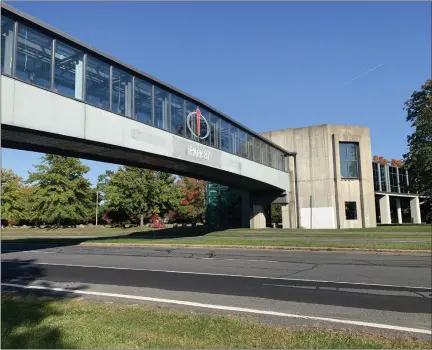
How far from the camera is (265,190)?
41219mm

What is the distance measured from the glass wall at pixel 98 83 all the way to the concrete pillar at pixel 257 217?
580 inches

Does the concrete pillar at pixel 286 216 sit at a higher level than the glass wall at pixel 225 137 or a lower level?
lower

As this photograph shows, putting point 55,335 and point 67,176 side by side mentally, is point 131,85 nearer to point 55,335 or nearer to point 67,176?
point 55,335

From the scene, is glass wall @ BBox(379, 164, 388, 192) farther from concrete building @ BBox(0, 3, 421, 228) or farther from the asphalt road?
the asphalt road

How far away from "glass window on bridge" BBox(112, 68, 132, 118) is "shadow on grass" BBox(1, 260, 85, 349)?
10.1 metres

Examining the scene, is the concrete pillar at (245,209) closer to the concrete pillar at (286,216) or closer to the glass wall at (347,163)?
the concrete pillar at (286,216)

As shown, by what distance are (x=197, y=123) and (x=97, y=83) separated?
8419 mm

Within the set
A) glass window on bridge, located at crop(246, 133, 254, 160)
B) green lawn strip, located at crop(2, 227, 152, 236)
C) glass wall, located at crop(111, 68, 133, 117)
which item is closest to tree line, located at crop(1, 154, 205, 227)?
green lawn strip, located at crop(2, 227, 152, 236)

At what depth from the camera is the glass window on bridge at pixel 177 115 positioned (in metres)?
22.7

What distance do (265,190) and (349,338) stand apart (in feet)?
120

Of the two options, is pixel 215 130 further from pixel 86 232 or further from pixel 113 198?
pixel 113 198

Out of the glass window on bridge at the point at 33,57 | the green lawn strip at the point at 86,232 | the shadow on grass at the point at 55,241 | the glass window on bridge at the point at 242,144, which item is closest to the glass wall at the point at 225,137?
the glass window on bridge at the point at 242,144

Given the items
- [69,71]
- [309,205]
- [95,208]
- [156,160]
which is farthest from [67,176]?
[69,71]

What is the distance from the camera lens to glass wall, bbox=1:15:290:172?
46.5ft
